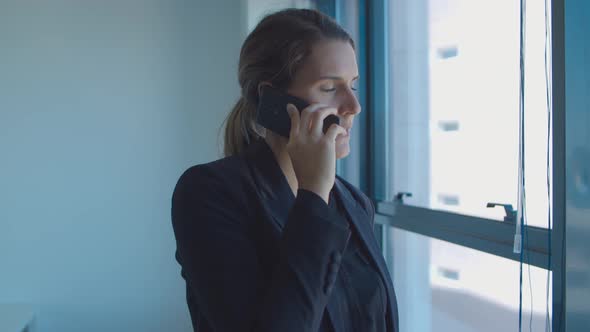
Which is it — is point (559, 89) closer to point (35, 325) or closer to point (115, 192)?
point (115, 192)

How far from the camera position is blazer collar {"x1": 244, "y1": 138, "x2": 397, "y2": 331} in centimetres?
90

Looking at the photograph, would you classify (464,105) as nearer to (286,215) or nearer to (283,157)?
(283,157)

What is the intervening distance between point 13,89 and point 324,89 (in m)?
2.15

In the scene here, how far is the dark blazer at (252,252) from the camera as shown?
0.74 meters

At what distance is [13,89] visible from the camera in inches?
99.7

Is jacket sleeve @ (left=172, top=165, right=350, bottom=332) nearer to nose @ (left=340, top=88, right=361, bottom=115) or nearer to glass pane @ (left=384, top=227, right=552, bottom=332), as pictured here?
nose @ (left=340, top=88, right=361, bottom=115)

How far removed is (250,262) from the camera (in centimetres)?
78

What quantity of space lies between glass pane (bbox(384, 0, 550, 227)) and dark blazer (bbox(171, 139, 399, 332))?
0.53 meters

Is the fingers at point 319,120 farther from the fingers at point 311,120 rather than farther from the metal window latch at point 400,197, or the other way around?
the metal window latch at point 400,197

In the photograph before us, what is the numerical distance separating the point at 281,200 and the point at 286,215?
1.3 inches

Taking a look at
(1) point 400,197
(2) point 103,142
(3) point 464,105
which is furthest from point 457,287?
(2) point 103,142

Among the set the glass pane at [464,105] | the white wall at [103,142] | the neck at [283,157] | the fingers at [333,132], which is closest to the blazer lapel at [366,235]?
the neck at [283,157]

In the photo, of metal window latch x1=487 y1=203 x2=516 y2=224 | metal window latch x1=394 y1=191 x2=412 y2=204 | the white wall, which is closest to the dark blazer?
metal window latch x1=487 y1=203 x2=516 y2=224

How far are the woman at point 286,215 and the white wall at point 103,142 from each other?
65.5 inches
